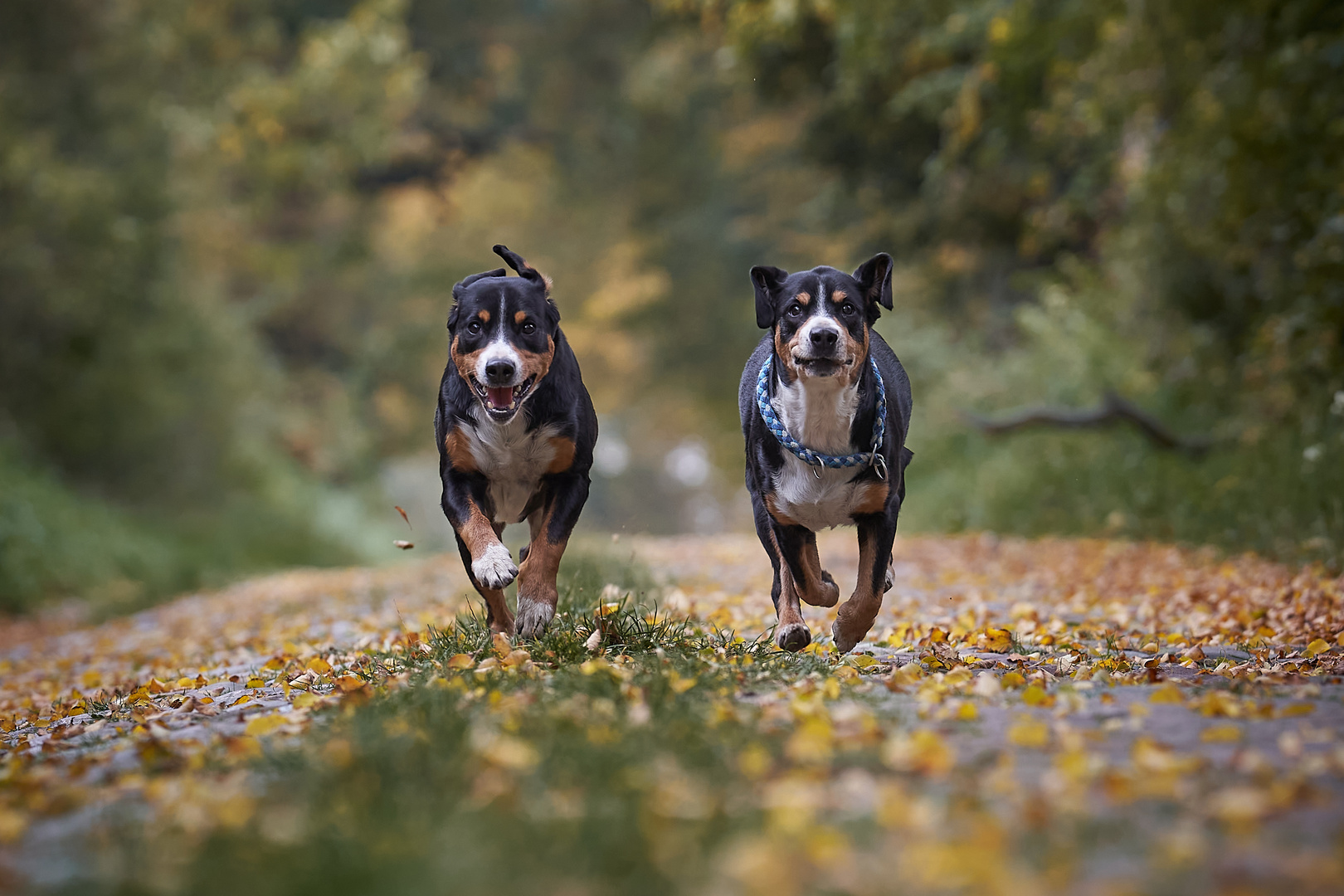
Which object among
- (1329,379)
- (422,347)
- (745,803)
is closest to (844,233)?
(422,347)

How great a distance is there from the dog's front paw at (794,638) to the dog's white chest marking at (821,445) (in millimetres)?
497

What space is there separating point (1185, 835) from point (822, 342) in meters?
2.95

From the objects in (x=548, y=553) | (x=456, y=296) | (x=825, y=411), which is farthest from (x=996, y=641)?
(x=456, y=296)

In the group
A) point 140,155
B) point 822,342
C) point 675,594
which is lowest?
point 675,594

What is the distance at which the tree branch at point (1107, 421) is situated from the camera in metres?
12.1

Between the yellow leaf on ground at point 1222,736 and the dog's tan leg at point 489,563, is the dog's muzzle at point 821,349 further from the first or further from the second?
the yellow leaf on ground at point 1222,736

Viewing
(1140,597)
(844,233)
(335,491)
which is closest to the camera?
(1140,597)

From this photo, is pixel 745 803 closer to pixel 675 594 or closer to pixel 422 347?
pixel 675 594

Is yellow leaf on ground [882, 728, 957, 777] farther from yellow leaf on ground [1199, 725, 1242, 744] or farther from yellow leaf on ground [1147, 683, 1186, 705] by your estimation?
yellow leaf on ground [1147, 683, 1186, 705]

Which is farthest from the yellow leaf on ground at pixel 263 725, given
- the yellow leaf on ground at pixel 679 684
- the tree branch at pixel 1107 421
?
the tree branch at pixel 1107 421

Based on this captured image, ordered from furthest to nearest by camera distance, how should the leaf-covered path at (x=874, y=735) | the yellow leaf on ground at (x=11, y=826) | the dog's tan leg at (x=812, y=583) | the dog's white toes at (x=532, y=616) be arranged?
the dog's tan leg at (x=812, y=583), the dog's white toes at (x=532, y=616), the yellow leaf on ground at (x=11, y=826), the leaf-covered path at (x=874, y=735)

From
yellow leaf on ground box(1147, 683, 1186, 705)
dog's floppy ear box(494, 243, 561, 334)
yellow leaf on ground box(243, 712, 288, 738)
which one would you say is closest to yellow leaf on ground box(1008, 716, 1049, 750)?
yellow leaf on ground box(1147, 683, 1186, 705)

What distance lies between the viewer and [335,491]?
2731cm

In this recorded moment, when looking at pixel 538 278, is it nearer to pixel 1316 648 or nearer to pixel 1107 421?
pixel 1316 648
